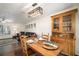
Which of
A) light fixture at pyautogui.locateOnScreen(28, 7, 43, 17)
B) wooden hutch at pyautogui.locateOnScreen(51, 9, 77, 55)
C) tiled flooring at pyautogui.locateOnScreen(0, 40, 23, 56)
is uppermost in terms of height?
light fixture at pyautogui.locateOnScreen(28, 7, 43, 17)

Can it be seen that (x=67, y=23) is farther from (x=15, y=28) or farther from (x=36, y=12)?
(x=15, y=28)

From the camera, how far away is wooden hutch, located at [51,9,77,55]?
1.54 m

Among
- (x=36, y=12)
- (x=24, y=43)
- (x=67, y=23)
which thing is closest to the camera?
(x=67, y=23)

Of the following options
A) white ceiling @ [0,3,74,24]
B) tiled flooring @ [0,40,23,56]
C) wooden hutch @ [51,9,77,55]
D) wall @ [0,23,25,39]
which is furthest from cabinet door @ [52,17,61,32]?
tiled flooring @ [0,40,23,56]

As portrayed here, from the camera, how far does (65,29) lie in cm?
161

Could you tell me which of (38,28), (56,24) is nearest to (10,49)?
(38,28)

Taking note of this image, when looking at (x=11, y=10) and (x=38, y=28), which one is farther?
(x=38, y=28)

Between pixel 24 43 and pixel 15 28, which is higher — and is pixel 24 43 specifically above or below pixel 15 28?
below

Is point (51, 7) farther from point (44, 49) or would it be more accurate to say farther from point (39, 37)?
point (44, 49)

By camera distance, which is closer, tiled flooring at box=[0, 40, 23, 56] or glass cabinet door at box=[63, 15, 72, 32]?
glass cabinet door at box=[63, 15, 72, 32]

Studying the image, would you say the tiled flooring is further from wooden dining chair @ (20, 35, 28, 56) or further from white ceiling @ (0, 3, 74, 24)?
white ceiling @ (0, 3, 74, 24)

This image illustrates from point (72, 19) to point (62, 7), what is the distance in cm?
29

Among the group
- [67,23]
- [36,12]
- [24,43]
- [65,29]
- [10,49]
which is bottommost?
[10,49]

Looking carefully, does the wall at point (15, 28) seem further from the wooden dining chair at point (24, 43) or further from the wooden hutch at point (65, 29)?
the wooden hutch at point (65, 29)
